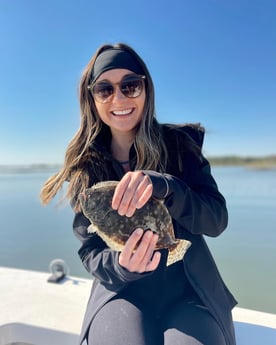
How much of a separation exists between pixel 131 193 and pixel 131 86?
0.93m

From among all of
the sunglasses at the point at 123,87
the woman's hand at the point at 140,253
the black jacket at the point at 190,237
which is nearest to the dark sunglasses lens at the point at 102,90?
the sunglasses at the point at 123,87

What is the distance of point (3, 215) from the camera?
9055mm

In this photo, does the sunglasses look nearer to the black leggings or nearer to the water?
the water

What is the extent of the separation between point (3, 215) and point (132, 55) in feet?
27.5

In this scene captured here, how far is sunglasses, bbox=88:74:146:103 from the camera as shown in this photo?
190cm

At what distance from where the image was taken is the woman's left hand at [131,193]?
4.00 feet

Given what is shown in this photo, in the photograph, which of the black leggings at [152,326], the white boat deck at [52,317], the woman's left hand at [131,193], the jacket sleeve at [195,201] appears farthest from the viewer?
the white boat deck at [52,317]

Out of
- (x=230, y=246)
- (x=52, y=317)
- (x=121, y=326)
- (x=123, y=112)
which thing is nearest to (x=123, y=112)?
(x=123, y=112)

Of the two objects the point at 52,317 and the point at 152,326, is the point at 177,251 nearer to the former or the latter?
the point at 152,326

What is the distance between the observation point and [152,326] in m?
1.58

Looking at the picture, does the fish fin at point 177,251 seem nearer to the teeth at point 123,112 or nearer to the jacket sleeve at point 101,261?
the jacket sleeve at point 101,261

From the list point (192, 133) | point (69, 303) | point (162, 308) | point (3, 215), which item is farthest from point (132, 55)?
point (3, 215)

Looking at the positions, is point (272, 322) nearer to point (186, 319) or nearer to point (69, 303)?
point (186, 319)

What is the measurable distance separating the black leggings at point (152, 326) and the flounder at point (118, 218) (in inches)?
15.5
